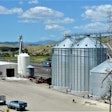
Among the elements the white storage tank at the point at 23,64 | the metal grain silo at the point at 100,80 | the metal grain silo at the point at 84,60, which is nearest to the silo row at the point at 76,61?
the metal grain silo at the point at 84,60

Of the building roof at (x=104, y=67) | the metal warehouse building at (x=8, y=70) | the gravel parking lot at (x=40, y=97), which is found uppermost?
the building roof at (x=104, y=67)

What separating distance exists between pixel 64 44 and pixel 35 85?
12.5 metres

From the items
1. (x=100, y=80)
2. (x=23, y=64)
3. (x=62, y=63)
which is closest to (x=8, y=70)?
(x=23, y=64)

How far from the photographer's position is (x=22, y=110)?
5038cm

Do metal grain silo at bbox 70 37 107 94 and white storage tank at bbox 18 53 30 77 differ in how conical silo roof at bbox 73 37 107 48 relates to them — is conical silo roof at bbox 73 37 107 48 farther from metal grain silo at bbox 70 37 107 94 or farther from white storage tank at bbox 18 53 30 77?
white storage tank at bbox 18 53 30 77

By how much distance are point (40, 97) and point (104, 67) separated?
1148 centimetres

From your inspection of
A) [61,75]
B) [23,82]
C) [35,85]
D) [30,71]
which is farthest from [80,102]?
[30,71]

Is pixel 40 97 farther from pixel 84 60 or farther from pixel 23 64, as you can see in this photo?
pixel 23 64

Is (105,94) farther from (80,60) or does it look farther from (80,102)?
(80,60)

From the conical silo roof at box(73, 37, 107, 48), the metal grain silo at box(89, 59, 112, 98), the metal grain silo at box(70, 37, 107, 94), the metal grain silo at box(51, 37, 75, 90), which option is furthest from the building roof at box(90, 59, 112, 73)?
the metal grain silo at box(51, 37, 75, 90)

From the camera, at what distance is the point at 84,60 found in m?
66.1

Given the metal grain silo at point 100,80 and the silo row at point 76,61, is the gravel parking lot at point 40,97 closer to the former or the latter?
the silo row at point 76,61

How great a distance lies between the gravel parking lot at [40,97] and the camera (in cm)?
5267

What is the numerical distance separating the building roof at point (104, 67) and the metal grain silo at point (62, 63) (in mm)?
8656
